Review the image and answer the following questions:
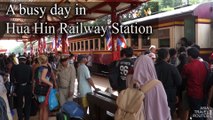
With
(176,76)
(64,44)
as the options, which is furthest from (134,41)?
(176,76)

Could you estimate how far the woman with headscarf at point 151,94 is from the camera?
3098 mm

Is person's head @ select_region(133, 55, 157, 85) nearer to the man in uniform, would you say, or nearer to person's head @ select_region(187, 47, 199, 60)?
person's head @ select_region(187, 47, 199, 60)

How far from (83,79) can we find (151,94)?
98.6 inches

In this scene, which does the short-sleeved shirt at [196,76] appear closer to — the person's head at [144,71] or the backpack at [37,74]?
the person's head at [144,71]

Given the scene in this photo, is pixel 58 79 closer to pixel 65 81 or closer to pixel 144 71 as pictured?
pixel 65 81

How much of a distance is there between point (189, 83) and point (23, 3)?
9.26 metres

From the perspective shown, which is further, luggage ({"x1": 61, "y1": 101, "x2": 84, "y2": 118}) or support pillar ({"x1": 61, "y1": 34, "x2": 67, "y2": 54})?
support pillar ({"x1": 61, "y1": 34, "x2": 67, "y2": 54})

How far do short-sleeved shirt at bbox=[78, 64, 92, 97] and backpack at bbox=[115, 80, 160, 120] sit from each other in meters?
2.27

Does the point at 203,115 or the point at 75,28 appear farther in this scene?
the point at 75,28

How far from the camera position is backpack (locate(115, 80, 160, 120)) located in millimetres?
3043

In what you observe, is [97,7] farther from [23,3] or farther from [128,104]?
[128,104]

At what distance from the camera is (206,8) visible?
31.7ft

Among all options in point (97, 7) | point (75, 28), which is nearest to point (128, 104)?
point (97, 7)

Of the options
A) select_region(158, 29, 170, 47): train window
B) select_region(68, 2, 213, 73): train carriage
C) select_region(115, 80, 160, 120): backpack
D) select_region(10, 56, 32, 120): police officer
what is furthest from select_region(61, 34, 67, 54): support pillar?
select_region(115, 80, 160, 120): backpack
